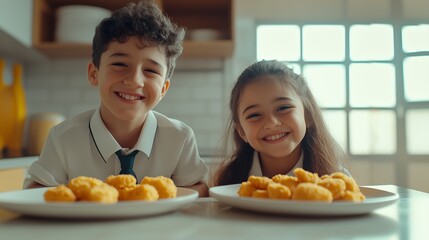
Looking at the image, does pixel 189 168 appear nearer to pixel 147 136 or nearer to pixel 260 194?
pixel 147 136

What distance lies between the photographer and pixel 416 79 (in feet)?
9.06

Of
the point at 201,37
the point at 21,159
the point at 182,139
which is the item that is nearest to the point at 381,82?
the point at 201,37

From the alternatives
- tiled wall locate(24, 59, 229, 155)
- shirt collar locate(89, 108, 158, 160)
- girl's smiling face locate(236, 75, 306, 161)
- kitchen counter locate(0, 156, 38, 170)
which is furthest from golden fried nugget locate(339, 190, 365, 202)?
tiled wall locate(24, 59, 229, 155)

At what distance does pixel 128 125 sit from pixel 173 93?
1428 millimetres

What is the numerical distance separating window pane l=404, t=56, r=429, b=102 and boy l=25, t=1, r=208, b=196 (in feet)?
6.84

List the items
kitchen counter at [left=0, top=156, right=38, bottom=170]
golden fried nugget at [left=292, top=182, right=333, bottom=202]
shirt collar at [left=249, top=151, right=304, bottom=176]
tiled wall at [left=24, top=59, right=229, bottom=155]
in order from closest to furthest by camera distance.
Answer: golden fried nugget at [left=292, top=182, right=333, bottom=202] < shirt collar at [left=249, top=151, right=304, bottom=176] < kitchen counter at [left=0, top=156, right=38, bottom=170] < tiled wall at [left=24, top=59, right=229, bottom=155]

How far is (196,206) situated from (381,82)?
2.44m

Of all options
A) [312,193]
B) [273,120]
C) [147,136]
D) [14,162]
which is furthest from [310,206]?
[14,162]

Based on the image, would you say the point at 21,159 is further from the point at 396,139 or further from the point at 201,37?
the point at 396,139

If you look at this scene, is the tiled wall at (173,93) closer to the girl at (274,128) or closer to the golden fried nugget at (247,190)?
the girl at (274,128)

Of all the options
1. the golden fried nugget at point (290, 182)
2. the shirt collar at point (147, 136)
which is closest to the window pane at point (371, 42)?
the shirt collar at point (147, 136)

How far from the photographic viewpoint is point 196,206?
668 mm

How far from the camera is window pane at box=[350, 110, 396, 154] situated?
2723 millimetres

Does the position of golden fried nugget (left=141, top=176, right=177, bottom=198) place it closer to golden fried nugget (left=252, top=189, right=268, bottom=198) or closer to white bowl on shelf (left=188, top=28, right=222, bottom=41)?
golden fried nugget (left=252, top=189, right=268, bottom=198)
